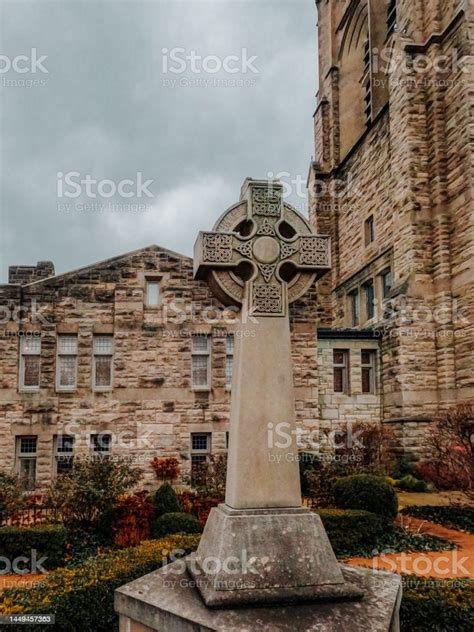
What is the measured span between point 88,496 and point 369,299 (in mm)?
17130

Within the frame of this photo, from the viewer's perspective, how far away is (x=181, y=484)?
1619 centimetres

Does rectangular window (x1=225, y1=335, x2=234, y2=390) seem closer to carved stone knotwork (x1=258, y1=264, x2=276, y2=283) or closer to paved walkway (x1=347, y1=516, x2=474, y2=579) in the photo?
paved walkway (x1=347, y1=516, x2=474, y2=579)

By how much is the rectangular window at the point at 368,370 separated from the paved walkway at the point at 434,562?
1012cm

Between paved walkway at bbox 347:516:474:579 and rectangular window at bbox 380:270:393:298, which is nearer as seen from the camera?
paved walkway at bbox 347:516:474:579

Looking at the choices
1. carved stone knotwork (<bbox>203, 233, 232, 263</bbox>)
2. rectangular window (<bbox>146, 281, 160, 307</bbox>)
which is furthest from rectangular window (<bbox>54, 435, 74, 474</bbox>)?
carved stone knotwork (<bbox>203, 233, 232, 263</bbox>)

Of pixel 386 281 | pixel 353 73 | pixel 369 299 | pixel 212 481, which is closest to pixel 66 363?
pixel 212 481

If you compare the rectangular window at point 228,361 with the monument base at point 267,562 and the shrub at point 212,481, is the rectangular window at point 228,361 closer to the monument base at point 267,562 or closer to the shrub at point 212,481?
the shrub at point 212,481

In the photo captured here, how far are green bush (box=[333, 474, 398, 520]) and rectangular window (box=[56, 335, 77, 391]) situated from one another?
9343 millimetres

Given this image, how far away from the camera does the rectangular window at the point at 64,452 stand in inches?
631

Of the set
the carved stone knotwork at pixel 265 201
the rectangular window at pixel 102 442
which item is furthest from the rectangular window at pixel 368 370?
the carved stone knotwork at pixel 265 201

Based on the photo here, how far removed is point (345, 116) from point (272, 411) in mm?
28844

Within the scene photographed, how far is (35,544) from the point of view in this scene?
9.45 metres

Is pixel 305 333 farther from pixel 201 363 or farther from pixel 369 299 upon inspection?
pixel 369 299

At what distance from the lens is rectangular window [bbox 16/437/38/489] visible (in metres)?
15.9
